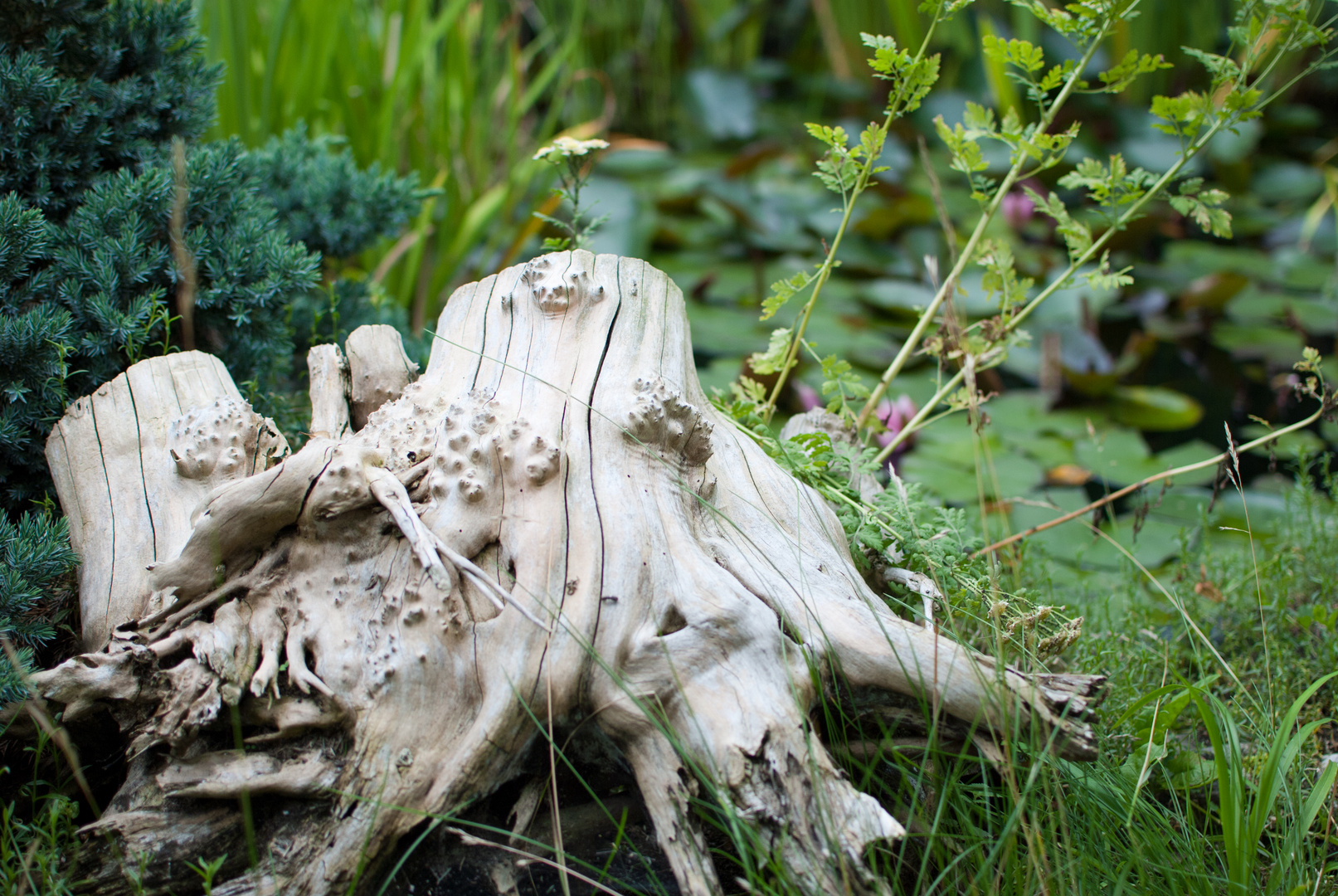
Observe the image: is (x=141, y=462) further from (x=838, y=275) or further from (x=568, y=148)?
(x=838, y=275)

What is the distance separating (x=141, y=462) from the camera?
1738 millimetres

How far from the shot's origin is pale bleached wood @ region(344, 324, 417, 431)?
1963mm

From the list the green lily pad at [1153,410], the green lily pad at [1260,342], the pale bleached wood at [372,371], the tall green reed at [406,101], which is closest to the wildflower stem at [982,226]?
the pale bleached wood at [372,371]

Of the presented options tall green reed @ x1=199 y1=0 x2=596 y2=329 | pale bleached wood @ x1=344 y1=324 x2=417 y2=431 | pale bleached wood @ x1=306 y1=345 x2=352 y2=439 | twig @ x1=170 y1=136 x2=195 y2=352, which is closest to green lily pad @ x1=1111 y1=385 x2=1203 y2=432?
tall green reed @ x1=199 y1=0 x2=596 y2=329

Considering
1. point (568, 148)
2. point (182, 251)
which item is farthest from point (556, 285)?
point (182, 251)

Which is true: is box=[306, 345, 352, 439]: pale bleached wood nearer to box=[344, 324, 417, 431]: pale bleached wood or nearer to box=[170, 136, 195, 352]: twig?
box=[344, 324, 417, 431]: pale bleached wood

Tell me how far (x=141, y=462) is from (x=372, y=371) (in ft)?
1.55

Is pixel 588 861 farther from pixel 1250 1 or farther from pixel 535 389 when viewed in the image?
pixel 1250 1

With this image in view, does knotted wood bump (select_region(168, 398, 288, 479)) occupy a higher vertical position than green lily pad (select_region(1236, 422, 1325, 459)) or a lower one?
higher

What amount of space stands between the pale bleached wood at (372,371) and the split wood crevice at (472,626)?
0.20 metres

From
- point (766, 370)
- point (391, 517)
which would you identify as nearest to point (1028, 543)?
point (766, 370)

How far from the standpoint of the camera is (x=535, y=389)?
168 cm

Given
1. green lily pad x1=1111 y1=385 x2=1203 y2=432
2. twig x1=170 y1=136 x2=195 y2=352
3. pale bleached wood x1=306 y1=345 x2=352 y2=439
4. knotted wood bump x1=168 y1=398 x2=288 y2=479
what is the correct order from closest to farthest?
twig x1=170 y1=136 x2=195 y2=352 < knotted wood bump x1=168 y1=398 x2=288 y2=479 < pale bleached wood x1=306 y1=345 x2=352 y2=439 < green lily pad x1=1111 y1=385 x2=1203 y2=432

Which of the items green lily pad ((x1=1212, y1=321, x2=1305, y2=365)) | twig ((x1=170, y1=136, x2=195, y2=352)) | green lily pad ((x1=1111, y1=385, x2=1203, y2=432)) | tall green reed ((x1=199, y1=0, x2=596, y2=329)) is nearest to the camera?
twig ((x1=170, y1=136, x2=195, y2=352))
